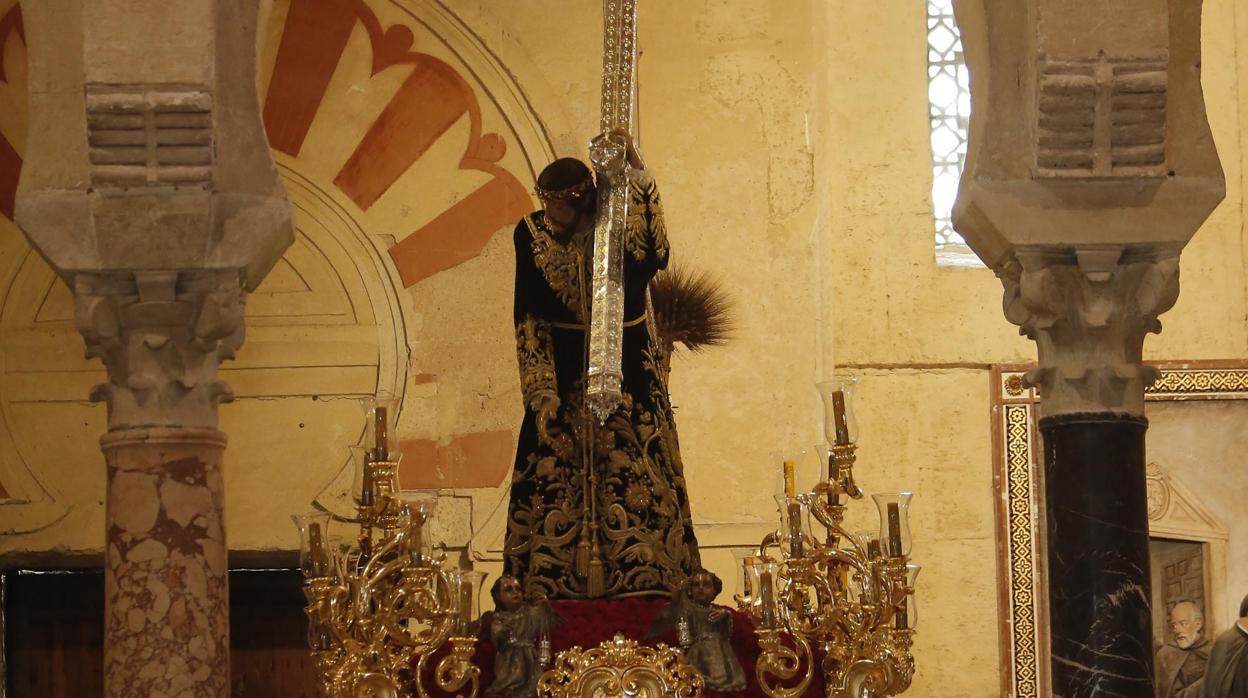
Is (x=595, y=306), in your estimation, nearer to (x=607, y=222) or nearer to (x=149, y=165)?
(x=607, y=222)

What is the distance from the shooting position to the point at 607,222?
20.4 ft

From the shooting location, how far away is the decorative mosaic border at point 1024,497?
8.66m

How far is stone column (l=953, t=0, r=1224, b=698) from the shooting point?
574cm

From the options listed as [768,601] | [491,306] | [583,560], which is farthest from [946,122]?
[768,601]

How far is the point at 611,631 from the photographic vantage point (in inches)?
233

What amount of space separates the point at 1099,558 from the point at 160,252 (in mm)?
2730

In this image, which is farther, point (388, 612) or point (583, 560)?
point (583, 560)

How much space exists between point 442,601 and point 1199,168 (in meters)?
2.45

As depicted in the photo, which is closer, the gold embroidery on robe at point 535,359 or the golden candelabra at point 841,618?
the golden candelabra at point 841,618

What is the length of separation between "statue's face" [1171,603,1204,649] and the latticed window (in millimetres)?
1827

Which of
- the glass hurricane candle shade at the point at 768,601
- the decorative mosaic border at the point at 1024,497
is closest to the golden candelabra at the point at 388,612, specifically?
the glass hurricane candle shade at the point at 768,601

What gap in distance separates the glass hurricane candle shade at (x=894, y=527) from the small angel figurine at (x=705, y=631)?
495mm

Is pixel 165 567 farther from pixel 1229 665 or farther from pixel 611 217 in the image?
pixel 1229 665

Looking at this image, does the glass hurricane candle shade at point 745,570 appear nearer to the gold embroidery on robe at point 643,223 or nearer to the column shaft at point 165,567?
the gold embroidery on robe at point 643,223
